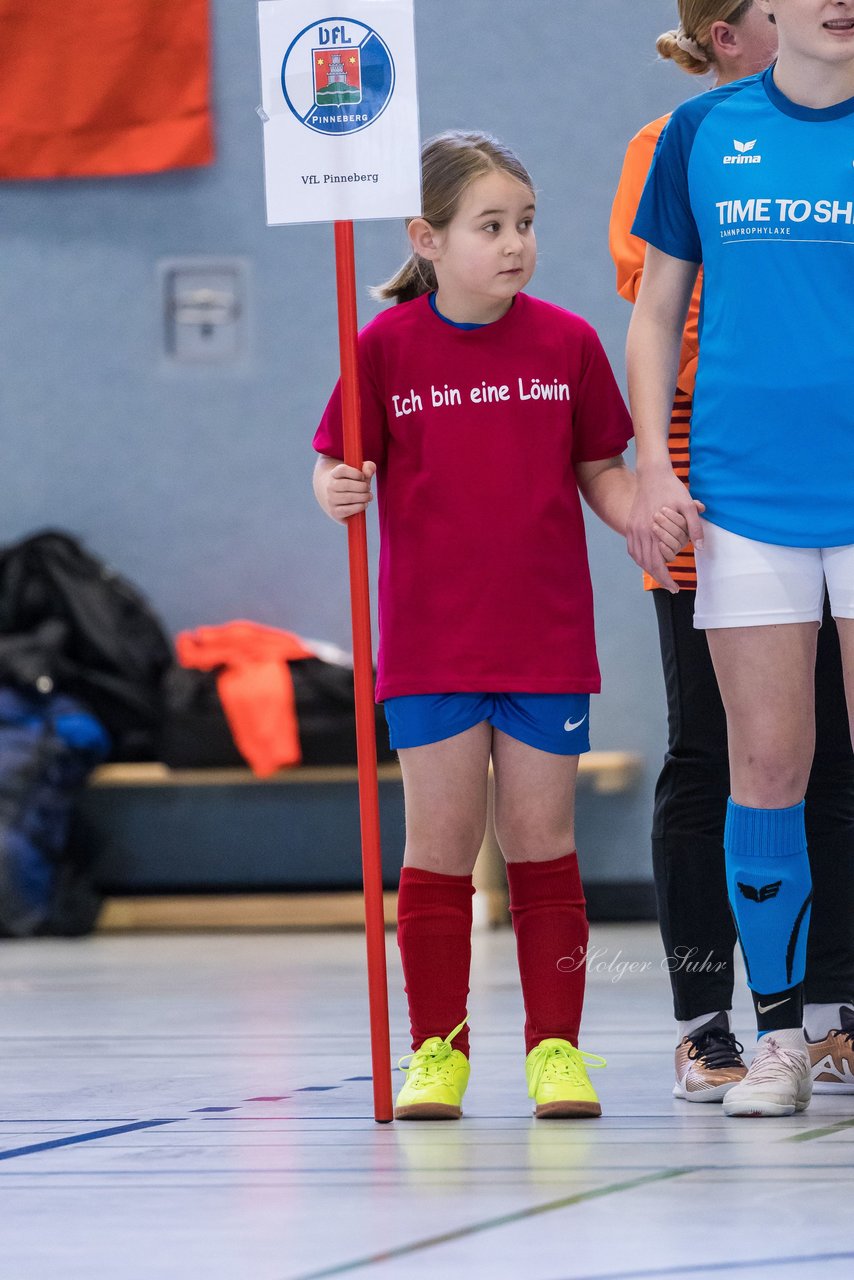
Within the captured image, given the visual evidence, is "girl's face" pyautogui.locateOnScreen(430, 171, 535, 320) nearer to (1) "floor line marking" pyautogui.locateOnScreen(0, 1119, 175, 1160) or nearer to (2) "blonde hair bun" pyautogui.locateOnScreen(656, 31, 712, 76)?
(2) "blonde hair bun" pyautogui.locateOnScreen(656, 31, 712, 76)

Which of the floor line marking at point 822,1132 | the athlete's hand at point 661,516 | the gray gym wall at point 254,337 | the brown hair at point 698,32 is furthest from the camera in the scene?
the gray gym wall at point 254,337

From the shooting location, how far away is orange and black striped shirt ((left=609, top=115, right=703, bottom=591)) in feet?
7.52

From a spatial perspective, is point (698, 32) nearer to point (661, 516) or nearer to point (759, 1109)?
point (661, 516)

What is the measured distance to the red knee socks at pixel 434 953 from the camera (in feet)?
7.04

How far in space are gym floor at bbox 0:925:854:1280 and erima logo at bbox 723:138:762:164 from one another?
3.30ft

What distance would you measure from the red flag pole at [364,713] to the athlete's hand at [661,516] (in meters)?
0.30

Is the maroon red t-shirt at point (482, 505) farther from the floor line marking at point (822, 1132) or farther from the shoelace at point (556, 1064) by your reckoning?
the floor line marking at point (822, 1132)

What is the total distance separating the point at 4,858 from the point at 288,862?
0.86 m

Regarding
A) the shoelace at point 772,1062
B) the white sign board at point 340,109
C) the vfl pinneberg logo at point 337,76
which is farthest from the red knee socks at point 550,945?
the vfl pinneberg logo at point 337,76

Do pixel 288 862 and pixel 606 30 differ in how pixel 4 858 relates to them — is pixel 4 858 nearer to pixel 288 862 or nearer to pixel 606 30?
pixel 288 862

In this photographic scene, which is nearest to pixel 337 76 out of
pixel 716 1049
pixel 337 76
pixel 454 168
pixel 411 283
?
pixel 337 76

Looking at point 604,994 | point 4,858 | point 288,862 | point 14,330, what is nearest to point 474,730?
point 604,994

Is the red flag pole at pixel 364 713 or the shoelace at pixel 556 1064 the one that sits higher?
the red flag pole at pixel 364 713

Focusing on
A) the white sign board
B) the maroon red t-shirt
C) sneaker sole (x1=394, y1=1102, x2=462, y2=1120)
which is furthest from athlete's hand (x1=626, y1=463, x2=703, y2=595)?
sneaker sole (x1=394, y1=1102, x2=462, y2=1120)
